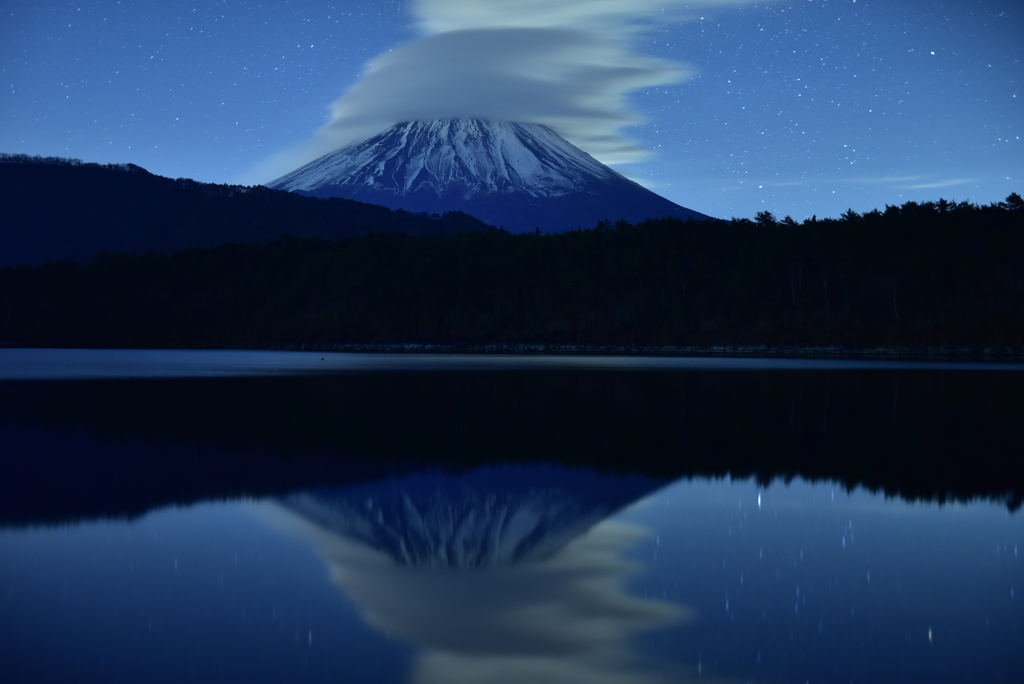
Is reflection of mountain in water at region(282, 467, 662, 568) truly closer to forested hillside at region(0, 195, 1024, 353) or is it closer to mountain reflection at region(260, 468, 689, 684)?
mountain reflection at region(260, 468, 689, 684)

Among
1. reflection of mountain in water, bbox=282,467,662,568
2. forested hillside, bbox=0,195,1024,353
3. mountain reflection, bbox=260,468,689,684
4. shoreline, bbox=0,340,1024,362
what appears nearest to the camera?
mountain reflection, bbox=260,468,689,684

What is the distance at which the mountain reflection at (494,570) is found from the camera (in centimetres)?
643

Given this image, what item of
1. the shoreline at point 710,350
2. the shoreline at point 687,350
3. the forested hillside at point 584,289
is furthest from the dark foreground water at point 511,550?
the forested hillside at point 584,289

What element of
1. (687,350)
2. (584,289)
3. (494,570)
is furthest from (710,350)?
(494,570)

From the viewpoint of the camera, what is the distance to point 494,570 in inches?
343

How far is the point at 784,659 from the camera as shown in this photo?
643 cm

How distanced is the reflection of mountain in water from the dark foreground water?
0.05 meters

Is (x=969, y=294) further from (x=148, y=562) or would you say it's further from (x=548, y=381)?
(x=148, y=562)

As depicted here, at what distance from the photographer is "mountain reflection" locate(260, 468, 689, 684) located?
21.1ft

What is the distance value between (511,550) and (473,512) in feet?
6.36

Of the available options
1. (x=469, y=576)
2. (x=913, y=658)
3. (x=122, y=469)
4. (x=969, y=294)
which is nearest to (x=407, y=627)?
(x=469, y=576)

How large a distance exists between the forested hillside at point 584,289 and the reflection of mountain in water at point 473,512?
66.2 m

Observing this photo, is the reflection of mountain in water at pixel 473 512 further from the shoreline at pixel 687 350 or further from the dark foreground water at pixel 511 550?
the shoreline at pixel 687 350

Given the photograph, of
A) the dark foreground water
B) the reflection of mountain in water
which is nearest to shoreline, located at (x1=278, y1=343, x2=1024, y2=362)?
the dark foreground water
